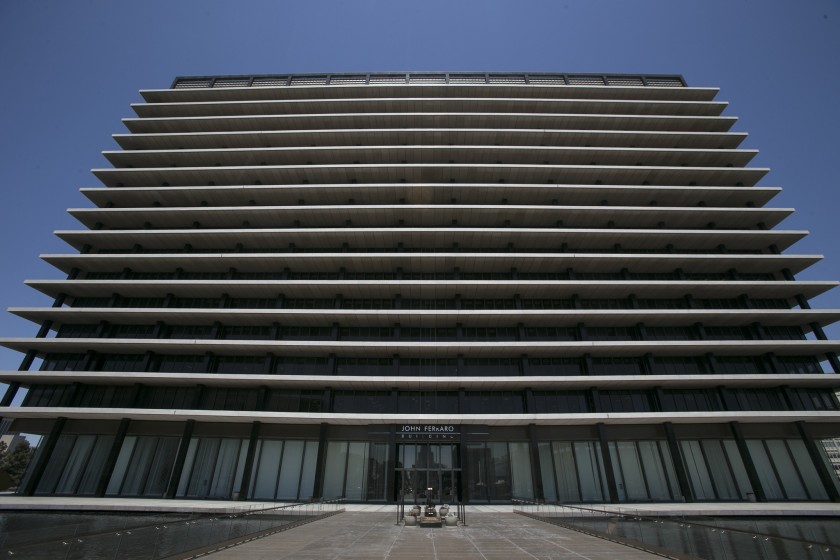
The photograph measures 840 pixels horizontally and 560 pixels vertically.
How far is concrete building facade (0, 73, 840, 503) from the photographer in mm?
30453

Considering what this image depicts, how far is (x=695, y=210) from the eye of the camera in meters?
36.6

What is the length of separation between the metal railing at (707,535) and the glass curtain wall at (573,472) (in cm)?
775

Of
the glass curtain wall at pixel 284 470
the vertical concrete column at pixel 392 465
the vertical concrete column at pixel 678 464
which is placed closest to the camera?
the vertical concrete column at pixel 678 464

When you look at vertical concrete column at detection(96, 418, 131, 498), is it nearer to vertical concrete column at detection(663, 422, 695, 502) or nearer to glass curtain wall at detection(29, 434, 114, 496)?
glass curtain wall at detection(29, 434, 114, 496)

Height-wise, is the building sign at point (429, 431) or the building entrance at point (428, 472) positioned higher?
the building sign at point (429, 431)

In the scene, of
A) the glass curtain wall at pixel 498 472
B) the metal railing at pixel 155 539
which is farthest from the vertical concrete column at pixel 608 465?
the metal railing at pixel 155 539

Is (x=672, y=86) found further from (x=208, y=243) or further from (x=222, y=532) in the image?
(x=222, y=532)

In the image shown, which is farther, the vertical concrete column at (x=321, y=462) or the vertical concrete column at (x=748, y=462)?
the vertical concrete column at (x=321, y=462)

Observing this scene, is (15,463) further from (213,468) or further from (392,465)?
(392,465)

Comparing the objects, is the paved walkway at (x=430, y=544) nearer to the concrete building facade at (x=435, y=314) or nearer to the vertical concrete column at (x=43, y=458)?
the concrete building facade at (x=435, y=314)

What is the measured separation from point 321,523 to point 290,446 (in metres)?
14.3

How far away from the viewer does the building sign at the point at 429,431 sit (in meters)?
29.5

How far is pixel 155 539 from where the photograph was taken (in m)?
10.6

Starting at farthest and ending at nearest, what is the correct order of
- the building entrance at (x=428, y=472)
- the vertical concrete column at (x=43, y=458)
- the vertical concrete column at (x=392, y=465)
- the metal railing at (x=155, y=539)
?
the building entrance at (x=428, y=472) < the vertical concrete column at (x=392, y=465) < the vertical concrete column at (x=43, y=458) < the metal railing at (x=155, y=539)
